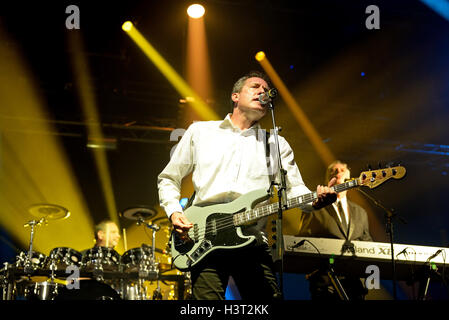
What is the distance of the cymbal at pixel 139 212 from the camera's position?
26.0 feet

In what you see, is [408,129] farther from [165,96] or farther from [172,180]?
[172,180]

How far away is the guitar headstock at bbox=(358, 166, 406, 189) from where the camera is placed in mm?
3518

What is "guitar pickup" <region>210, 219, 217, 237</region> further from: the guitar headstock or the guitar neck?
the guitar headstock

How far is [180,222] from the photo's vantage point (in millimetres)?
3363

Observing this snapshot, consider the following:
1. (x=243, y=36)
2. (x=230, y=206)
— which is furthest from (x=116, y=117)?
(x=230, y=206)

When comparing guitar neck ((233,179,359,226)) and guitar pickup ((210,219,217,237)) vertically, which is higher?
guitar neck ((233,179,359,226))

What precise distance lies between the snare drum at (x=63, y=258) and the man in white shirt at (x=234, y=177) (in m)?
4.15

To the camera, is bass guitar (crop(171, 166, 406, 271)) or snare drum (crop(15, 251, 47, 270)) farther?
snare drum (crop(15, 251, 47, 270))

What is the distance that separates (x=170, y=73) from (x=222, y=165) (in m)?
5.15

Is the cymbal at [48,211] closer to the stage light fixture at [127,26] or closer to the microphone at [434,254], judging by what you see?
the stage light fixture at [127,26]

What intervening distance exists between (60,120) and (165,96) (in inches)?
74.2

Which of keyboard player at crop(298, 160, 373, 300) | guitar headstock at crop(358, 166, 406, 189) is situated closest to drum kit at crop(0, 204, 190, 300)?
keyboard player at crop(298, 160, 373, 300)

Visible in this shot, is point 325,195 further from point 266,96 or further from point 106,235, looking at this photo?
point 106,235

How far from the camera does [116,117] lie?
8.77 metres
